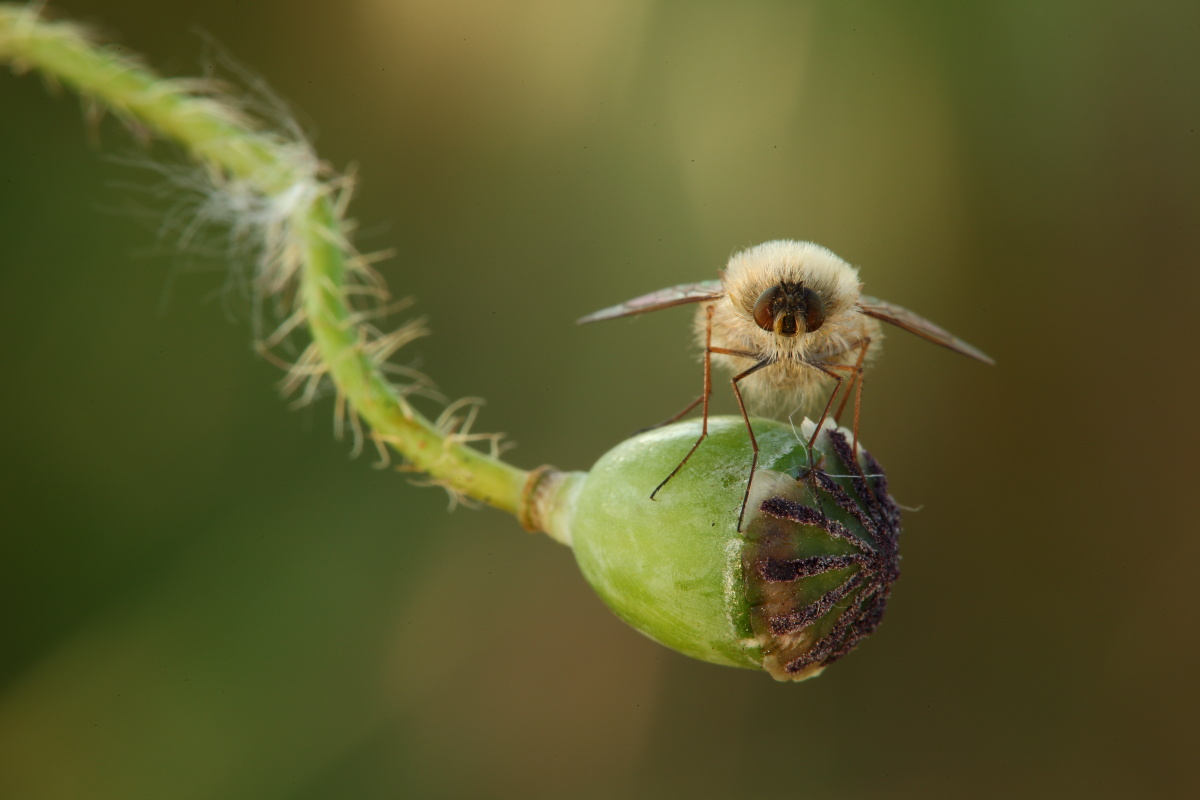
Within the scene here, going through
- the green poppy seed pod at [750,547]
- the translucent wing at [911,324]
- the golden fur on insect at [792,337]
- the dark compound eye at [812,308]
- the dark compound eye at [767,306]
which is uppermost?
the translucent wing at [911,324]

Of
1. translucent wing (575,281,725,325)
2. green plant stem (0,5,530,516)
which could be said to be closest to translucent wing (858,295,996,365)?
translucent wing (575,281,725,325)

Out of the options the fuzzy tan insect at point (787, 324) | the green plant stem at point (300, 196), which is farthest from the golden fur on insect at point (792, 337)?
the green plant stem at point (300, 196)

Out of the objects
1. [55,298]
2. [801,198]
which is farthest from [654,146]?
[55,298]

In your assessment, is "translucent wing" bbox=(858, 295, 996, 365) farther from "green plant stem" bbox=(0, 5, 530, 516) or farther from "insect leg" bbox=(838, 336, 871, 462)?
"green plant stem" bbox=(0, 5, 530, 516)

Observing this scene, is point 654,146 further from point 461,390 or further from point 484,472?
point 484,472

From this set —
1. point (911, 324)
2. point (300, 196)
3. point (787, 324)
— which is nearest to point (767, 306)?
point (787, 324)

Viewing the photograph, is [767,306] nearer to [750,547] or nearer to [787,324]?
[787,324]

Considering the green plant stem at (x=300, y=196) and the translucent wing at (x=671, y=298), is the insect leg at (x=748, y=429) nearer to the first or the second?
the translucent wing at (x=671, y=298)
